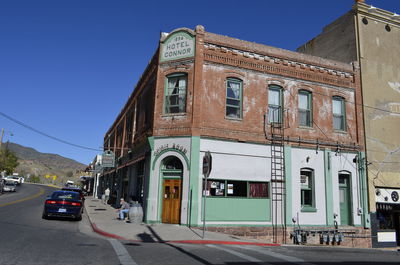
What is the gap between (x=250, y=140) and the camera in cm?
1661

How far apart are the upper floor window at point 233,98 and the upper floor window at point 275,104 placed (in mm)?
1790

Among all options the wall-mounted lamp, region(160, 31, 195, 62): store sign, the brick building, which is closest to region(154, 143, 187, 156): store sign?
the brick building

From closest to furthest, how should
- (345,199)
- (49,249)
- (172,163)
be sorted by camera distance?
(49,249)
(172,163)
(345,199)

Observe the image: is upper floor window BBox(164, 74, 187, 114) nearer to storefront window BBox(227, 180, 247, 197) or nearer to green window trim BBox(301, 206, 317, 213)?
storefront window BBox(227, 180, 247, 197)

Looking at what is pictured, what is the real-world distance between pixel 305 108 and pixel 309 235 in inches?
272

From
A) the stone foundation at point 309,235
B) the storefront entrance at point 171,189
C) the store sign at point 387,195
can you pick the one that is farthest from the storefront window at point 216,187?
the store sign at point 387,195

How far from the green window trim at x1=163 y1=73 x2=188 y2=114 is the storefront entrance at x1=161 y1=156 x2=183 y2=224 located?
8.38 feet

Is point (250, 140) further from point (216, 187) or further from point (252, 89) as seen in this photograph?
point (216, 187)

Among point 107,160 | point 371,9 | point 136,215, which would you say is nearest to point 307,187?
point 136,215

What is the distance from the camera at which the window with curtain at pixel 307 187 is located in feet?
57.1

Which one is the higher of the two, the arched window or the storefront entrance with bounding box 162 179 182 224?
the arched window

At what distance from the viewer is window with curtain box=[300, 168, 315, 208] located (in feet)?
57.1

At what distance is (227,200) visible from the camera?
1556 centimetres

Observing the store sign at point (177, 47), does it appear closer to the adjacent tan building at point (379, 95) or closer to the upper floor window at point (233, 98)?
the upper floor window at point (233, 98)
